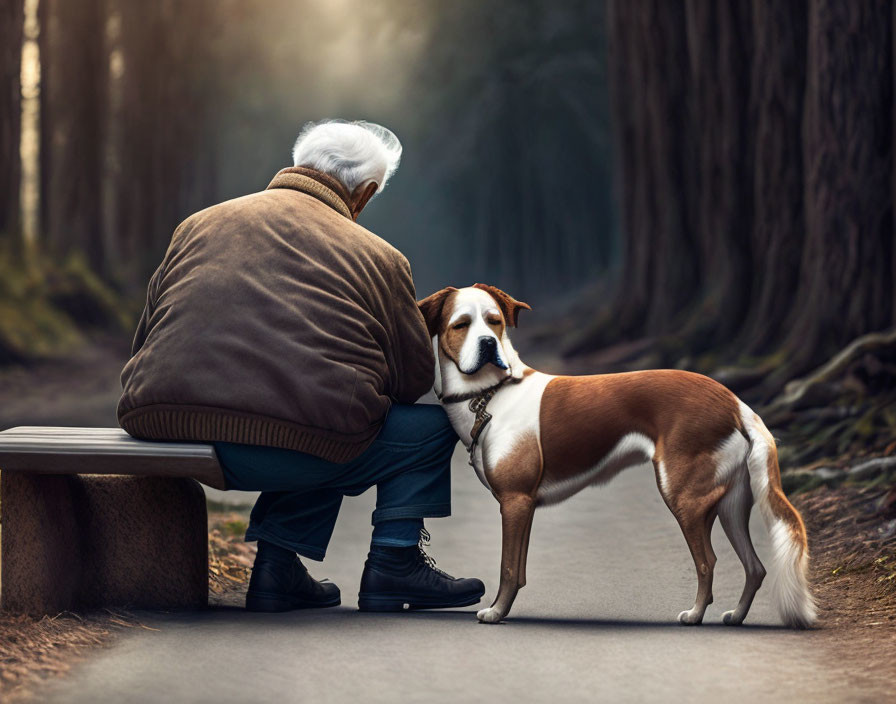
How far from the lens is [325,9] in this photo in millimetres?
30422

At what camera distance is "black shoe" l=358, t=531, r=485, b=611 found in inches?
157

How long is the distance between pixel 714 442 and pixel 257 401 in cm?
145

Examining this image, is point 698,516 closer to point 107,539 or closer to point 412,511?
point 412,511

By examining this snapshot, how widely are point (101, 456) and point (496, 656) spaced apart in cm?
136

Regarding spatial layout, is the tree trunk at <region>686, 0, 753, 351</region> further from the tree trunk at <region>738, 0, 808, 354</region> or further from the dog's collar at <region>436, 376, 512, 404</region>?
the dog's collar at <region>436, 376, 512, 404</region>

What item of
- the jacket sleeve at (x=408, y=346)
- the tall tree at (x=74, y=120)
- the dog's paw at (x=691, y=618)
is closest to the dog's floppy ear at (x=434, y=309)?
the jacket sleeve at (x=408, y=346)

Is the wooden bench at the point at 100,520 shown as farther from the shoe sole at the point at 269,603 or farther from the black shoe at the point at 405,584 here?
the black shoe at the point at 405,584

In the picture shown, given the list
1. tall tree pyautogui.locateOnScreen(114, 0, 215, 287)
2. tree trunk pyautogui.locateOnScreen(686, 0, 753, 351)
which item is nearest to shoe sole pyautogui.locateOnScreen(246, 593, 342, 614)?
tree trunk pyautogui.locateOnScreen(686, 0, 753, 351)

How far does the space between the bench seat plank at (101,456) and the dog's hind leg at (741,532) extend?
1.65 meters

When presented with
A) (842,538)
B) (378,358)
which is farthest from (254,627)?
(842,538)

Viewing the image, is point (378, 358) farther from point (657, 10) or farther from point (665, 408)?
point (657, 10)

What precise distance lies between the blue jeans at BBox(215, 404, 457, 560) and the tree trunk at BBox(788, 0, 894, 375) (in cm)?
487

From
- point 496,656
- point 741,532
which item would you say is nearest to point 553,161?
point 741,532

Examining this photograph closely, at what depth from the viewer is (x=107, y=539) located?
3.94 m
